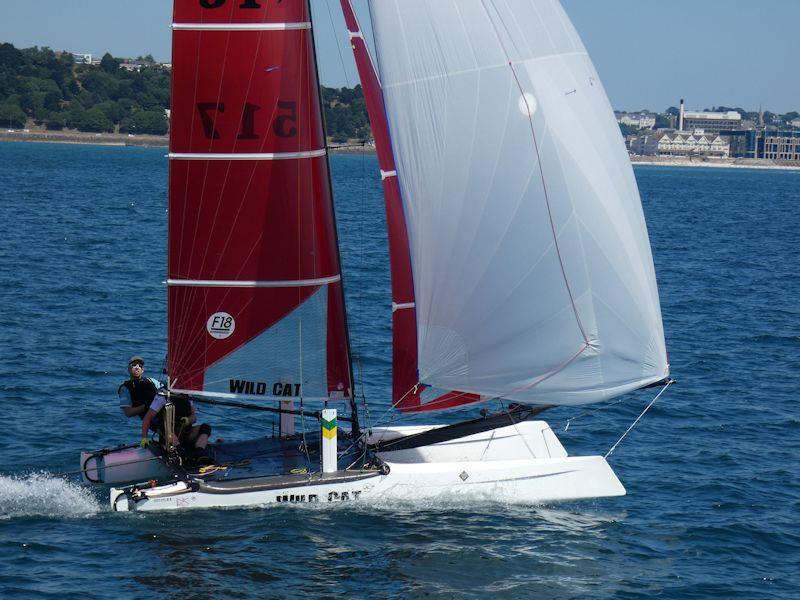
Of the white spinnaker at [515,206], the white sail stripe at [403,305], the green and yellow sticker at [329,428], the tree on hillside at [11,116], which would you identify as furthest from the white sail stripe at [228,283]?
the tree on hillside at [11,116]

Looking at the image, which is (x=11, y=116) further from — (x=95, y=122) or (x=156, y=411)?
(x=156, y=411)

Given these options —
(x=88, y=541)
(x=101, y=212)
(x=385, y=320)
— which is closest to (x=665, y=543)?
(x=88, y=541)

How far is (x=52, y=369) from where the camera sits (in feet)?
80.3

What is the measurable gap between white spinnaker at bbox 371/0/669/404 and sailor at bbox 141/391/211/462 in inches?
135

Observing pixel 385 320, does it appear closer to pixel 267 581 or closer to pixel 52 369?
pixel 52 369

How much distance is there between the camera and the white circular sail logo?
16828 millimetres

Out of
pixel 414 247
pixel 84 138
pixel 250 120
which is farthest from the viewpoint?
pixel 84 138

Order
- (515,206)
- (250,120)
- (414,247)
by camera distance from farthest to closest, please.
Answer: (250,120) < (414,247) < (515,206)

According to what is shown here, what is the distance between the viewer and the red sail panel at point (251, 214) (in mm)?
15906

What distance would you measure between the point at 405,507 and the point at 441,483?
600 mm

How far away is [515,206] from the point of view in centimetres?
1544

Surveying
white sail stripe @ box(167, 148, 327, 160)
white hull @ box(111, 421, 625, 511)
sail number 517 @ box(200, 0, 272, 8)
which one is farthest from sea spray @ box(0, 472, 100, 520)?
sail number 517 @ box(200, 0, 272, 8)

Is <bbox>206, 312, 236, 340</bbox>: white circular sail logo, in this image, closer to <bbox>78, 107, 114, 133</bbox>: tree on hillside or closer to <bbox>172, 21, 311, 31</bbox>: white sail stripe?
<bbox>172, 21, 311, 31</bbox>: white sail stripe

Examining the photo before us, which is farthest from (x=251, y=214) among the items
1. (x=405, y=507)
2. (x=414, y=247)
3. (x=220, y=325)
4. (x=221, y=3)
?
(x=405, y=507)
